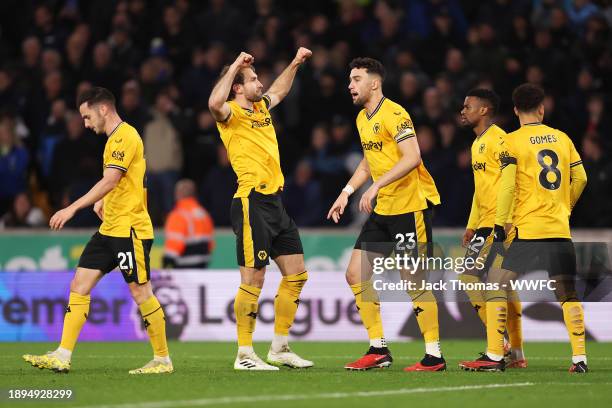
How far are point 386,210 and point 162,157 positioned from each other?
25.8 ft

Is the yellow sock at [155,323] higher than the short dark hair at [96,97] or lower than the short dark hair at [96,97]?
lower

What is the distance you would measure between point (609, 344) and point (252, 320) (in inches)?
209

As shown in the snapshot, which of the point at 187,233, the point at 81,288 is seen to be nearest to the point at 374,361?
the point at 81,288

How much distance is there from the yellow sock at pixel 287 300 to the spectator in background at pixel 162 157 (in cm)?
720

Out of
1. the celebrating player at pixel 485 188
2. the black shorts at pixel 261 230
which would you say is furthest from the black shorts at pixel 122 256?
the celebrating player at pixel 485 188

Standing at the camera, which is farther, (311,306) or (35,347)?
(311,306)

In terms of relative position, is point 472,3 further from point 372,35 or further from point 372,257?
point 372,257

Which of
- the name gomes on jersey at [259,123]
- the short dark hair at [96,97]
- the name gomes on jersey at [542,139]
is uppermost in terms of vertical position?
the short dark hair at [96,97]

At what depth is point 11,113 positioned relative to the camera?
18406 millimetres

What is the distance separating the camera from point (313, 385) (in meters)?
9.16

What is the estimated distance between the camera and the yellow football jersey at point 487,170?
35.6 ft

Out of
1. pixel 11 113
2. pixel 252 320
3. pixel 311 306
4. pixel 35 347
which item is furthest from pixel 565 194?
pixel 11 113

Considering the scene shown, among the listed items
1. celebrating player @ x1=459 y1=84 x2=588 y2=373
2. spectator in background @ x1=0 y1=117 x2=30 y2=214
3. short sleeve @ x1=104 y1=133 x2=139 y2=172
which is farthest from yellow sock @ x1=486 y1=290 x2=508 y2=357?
spectator in background @ x1=0 y1=117 x2=30 y2=214

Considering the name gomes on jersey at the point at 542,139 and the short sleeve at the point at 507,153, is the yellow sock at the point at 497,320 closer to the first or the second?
the short sleeve at the point at 507,153
